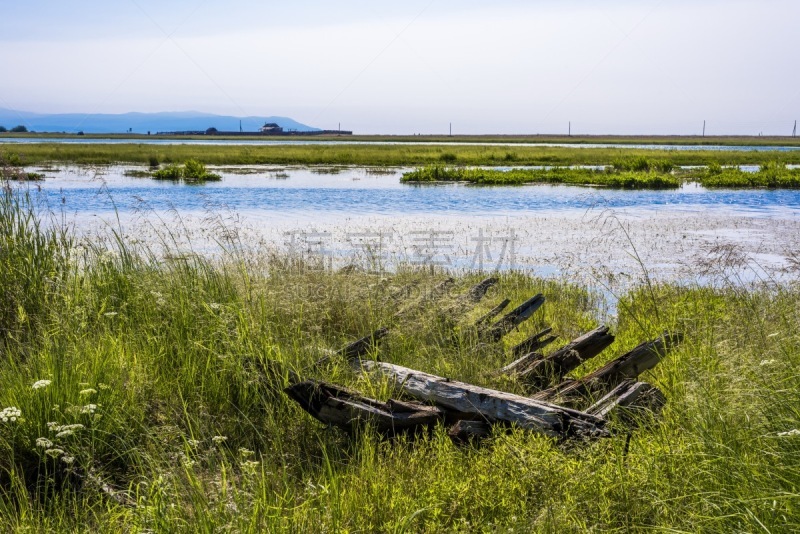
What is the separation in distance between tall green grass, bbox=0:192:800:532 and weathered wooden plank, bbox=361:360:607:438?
0.45ft

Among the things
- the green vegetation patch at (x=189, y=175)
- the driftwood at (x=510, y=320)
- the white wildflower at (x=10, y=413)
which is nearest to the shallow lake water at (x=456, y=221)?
the green vegetation patch at (x=189, y=175)

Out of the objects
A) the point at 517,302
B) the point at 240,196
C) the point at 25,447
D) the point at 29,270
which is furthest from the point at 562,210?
the point at 25,447

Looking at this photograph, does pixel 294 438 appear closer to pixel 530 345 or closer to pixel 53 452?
pixel 53 452

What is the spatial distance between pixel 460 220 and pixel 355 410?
Answer: 16.6 metres

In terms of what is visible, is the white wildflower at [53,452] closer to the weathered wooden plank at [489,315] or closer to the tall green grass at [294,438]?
the tall green grass at [294,438]

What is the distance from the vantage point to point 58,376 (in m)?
4.69

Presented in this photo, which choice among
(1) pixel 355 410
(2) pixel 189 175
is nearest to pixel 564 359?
(1) pixel 355 410

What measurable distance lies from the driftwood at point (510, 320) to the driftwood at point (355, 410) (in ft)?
6.83

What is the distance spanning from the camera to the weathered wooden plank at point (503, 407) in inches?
175

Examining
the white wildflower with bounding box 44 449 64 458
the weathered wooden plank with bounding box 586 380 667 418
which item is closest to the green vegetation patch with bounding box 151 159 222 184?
the white wildflower with bounding box 44 449 64 458

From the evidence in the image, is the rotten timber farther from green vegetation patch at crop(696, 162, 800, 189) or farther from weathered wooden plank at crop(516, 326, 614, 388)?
green vegetation patch at crop(696, 162, 800, 189)

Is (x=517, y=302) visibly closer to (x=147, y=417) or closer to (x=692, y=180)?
(x=147, y=417)

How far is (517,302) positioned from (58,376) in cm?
656

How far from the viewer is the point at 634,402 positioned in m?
4.79
